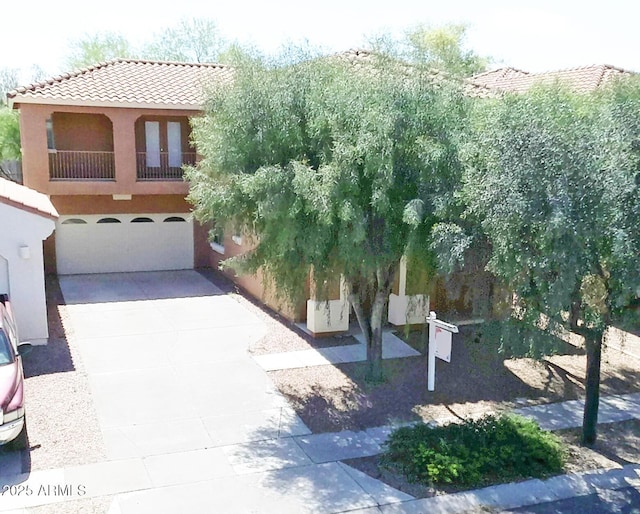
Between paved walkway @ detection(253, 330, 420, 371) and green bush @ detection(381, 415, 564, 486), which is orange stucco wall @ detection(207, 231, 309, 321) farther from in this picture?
green bush @ detection(381, 415, 564, 486)

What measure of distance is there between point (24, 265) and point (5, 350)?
365cm

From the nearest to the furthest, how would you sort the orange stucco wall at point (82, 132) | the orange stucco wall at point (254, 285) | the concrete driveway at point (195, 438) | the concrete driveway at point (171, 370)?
the concrete driveway at point (195, 438) < the concrete driveway at point (171, 370) < the orange stucco wall at point (254, 285) < the orange stucco wall at point (82, 132)

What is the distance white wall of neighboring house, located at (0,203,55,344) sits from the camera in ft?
39.7

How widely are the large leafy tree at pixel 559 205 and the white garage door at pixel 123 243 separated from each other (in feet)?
47.1

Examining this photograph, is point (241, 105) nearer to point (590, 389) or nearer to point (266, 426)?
point (266, 426)

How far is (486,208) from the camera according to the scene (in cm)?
748

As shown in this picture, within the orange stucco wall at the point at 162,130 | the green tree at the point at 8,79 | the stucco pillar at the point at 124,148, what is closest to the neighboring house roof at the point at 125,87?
the stucco pillar at the point at 124,148

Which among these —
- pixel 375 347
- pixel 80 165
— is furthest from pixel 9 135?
pixel 375 347

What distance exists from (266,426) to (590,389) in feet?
15.8

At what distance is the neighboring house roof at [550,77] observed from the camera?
1725 cm

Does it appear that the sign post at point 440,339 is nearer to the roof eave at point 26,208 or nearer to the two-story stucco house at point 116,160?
the roof eave at point 26,208

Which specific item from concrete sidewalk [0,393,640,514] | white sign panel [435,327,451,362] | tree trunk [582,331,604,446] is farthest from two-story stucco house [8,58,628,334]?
concrete sidewalk [0,393,640,514]

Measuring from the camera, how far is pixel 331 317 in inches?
560

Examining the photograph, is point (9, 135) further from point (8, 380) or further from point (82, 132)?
point (8, 380)
